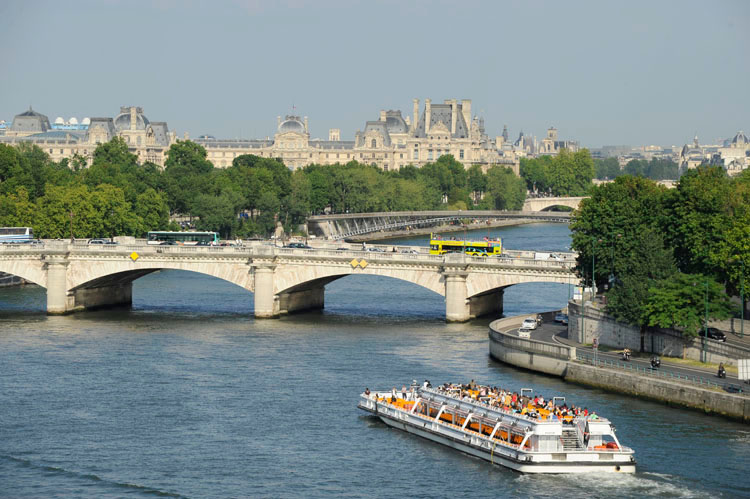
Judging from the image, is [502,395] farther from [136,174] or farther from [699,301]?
[136,174]

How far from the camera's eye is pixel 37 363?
251 feet

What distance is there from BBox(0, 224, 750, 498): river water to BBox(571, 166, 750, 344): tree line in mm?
6851

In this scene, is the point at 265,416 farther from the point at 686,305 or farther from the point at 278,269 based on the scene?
the point at 278,269

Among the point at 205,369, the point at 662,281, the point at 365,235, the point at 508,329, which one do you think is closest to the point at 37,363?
the point at 205,369

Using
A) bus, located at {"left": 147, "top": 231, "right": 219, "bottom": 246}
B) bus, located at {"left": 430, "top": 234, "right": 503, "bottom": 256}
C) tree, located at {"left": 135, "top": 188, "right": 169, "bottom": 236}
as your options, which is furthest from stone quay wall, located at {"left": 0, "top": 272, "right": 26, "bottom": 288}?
bus, located at {"left": 430, "top": 234, "right": 503, "bottom": 256}

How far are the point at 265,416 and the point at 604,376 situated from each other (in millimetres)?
17587

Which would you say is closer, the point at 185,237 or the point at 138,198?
the point at 185,237

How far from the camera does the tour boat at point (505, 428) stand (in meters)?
54.8

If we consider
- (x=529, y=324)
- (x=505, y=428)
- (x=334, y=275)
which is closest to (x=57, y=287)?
(x=334, y=275)

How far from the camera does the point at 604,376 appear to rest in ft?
223

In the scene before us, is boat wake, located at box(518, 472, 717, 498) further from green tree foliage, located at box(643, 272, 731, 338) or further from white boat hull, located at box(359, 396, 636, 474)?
green tree foliage, located at box(643, 272, 731, 338)

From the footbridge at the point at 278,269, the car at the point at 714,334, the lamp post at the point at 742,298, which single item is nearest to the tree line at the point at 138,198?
the footbridge at the point at 278,269

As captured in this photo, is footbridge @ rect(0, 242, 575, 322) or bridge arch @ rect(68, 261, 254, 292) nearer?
footbridge @ rect(0, 242, 575, 322)

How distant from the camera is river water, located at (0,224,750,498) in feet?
175
